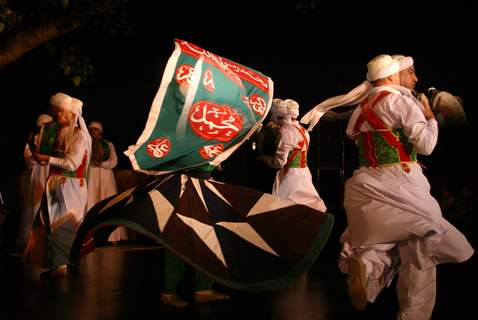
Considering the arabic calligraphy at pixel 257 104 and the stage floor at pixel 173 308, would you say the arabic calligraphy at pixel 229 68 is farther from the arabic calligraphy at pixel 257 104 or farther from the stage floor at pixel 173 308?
the stage floor at pixel 173 308

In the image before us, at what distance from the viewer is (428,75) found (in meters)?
8.11

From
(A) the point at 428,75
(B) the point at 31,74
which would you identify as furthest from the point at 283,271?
(B) the point at 31,74

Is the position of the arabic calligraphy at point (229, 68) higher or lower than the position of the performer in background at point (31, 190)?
higher

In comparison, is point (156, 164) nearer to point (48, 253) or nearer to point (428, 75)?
point (48, 253)

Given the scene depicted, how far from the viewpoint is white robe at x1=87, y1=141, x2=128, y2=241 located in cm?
913

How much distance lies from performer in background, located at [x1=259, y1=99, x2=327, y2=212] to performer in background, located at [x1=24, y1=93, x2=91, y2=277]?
1811 mm

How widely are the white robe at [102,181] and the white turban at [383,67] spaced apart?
596cm

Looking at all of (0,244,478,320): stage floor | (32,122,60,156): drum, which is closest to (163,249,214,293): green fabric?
(0,244,478,320): stage floor

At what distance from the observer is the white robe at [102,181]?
9.13 m

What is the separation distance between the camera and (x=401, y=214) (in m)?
3.47

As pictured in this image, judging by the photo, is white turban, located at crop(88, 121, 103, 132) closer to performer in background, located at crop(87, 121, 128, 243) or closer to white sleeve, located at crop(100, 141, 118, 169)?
performer in background, located at crop(87, 121, 128, 243)

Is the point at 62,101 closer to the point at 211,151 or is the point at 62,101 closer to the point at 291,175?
the point at 211,151

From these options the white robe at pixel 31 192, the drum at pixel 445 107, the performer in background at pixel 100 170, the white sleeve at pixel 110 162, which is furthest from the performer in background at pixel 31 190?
the drum at pixel 445 107

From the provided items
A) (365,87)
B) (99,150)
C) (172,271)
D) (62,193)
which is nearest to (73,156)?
(62,193)
